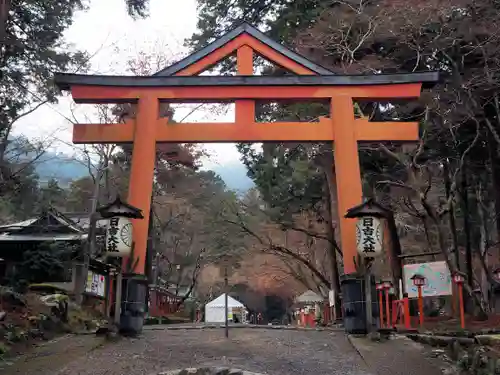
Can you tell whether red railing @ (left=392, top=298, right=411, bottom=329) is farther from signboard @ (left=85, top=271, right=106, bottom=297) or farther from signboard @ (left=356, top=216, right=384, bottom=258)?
signboard @ (left=85, top=271, right=106, bottom=297)

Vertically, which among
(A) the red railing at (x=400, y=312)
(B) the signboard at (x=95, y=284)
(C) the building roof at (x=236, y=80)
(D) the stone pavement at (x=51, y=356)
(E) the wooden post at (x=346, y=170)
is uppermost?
(C) the building roof at (x=236, y=80)

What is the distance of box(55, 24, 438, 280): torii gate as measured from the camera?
10703 mm

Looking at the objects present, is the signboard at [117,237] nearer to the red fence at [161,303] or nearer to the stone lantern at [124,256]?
the stone lantern at [124,256]

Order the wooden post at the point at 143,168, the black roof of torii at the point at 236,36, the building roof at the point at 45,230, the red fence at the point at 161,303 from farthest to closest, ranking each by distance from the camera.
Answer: the red fence at the point at 161,303, the building roof at the point at 45,230, the black roof of torii at the point at 236,36, the wooden post at the point at 143,168

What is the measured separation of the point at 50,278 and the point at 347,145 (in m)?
13.8

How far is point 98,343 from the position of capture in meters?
8.73

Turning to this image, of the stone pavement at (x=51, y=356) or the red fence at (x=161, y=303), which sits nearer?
the stone pavement at (x=51, y=356)

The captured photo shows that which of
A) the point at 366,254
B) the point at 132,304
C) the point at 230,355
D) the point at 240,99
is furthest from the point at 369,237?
the point at 132,304

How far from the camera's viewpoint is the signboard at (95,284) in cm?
1434

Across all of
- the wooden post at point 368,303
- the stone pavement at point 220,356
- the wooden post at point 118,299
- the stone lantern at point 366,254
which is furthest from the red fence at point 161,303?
the wooden post at point 368,303

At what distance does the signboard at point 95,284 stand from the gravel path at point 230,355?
16.8 ft

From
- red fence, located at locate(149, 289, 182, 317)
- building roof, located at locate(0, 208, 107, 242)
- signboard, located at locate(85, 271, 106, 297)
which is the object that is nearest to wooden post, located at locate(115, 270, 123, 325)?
signboard, located at locate(85, 271, 106, 297)

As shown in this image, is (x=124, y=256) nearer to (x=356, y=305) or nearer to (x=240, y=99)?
(x=240, y=99)

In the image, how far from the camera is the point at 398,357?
25.1 ft
